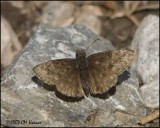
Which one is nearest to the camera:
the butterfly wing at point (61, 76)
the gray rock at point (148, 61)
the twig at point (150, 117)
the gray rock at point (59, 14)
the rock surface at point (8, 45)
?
the butterfly wing at point (61, 76)

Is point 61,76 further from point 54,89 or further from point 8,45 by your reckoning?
point 8,45

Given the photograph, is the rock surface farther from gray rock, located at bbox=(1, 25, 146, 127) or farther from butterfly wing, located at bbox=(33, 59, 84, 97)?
butterfly wing, located at bbox=(33, 59, 84, 97)

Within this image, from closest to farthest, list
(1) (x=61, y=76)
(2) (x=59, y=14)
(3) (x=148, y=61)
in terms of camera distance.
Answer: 1. (1) (x=61, y=76)
2. (3) (x=148, y=61)
3. (2) (x=59, y=14)

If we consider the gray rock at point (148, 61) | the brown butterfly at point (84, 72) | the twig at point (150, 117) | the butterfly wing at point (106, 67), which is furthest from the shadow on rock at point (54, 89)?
the gray rock at point (148, 61)

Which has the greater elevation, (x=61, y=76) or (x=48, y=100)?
(x=61, y=76)

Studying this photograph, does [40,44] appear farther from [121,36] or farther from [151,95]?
[121,36]

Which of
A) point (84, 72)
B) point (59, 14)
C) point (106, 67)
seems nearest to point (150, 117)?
point (106, 67)

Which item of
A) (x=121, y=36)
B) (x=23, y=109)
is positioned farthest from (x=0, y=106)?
(x=121, y=36)

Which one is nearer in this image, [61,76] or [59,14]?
[61,76]

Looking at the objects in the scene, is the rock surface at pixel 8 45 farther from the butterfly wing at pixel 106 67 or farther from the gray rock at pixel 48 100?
the butterfly wing at pixel 106 67
